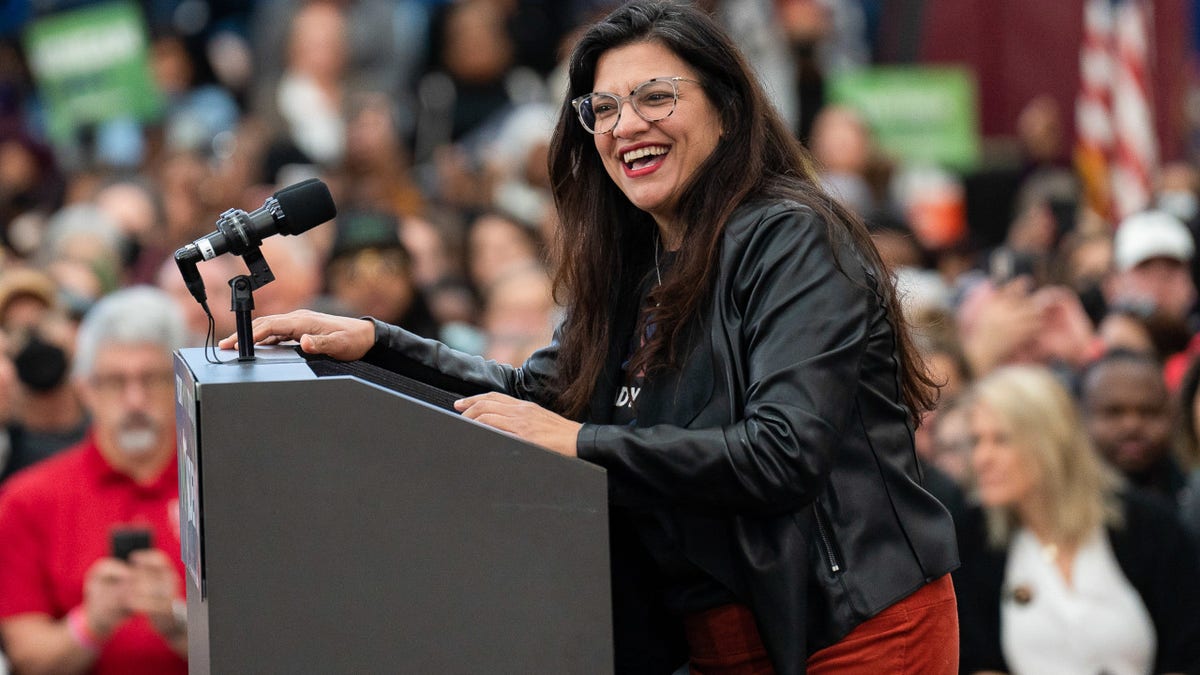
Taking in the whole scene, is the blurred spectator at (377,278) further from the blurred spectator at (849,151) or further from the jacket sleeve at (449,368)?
the blurred spectator at (849,151)

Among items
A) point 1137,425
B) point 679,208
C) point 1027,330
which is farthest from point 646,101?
point 1027,330

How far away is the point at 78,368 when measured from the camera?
5.18 metres

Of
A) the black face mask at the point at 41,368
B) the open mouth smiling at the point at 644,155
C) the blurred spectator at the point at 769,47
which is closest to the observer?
the open mouth smiling at the point at 644,155

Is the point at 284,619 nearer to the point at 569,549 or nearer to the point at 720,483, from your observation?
the point at 569,549

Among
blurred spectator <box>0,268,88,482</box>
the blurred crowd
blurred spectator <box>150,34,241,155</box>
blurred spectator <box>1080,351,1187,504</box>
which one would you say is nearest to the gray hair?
the blurred crowd

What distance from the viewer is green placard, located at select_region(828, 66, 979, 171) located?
11.7 metres

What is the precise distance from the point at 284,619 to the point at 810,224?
1.10m

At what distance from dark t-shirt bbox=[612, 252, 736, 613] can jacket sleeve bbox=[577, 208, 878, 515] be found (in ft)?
0.38

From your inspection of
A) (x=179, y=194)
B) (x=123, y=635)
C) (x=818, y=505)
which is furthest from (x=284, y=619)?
(x=179, y=194)

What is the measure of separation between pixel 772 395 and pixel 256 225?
902mm

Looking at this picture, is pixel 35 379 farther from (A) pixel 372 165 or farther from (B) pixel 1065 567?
(A) pixel 372 165

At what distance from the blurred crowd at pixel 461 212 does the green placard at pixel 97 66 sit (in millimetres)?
338

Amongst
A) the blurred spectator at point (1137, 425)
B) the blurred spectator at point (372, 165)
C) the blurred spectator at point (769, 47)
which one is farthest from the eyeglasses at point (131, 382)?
the blurred spectator at point (769, 47)

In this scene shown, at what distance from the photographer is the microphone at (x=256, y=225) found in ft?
9.87
